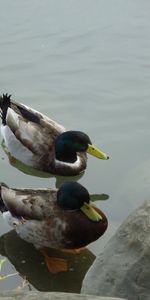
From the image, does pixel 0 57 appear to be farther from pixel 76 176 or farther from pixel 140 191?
pixel 140 191

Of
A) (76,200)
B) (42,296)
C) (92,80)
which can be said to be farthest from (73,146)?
(42,296)

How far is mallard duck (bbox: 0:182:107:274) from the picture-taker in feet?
15.1

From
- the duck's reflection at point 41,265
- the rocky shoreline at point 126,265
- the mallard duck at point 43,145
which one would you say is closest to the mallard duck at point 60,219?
the duck's reflection at point 41,265

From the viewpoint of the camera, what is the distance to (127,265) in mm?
3223

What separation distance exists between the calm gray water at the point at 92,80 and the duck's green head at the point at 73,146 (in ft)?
0.75

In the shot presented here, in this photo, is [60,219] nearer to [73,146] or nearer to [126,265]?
[126,265]

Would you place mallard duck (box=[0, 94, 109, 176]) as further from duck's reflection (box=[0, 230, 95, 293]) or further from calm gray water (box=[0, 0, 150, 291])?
duck's reflection (box=[0, 230, 95, 293])

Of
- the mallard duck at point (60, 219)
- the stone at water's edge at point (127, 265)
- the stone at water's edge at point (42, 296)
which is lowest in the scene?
the mallard duck at point (60, 219)

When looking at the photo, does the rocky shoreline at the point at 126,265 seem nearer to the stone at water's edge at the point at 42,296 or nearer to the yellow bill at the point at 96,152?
the stone at water's edge at the point at 42,296

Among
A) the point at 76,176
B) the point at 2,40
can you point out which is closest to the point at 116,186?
the point at 76,176

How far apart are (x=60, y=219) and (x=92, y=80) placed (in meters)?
3.74

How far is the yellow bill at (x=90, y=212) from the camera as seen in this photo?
4625 millimetres

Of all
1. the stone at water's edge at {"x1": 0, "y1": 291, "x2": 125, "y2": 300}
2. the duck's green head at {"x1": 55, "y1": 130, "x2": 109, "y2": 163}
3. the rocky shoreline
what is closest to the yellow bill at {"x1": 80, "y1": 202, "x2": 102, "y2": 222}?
the rocky shoreline

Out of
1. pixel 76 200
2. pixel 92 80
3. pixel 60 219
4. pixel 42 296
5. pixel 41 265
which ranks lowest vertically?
pixel 41 265
